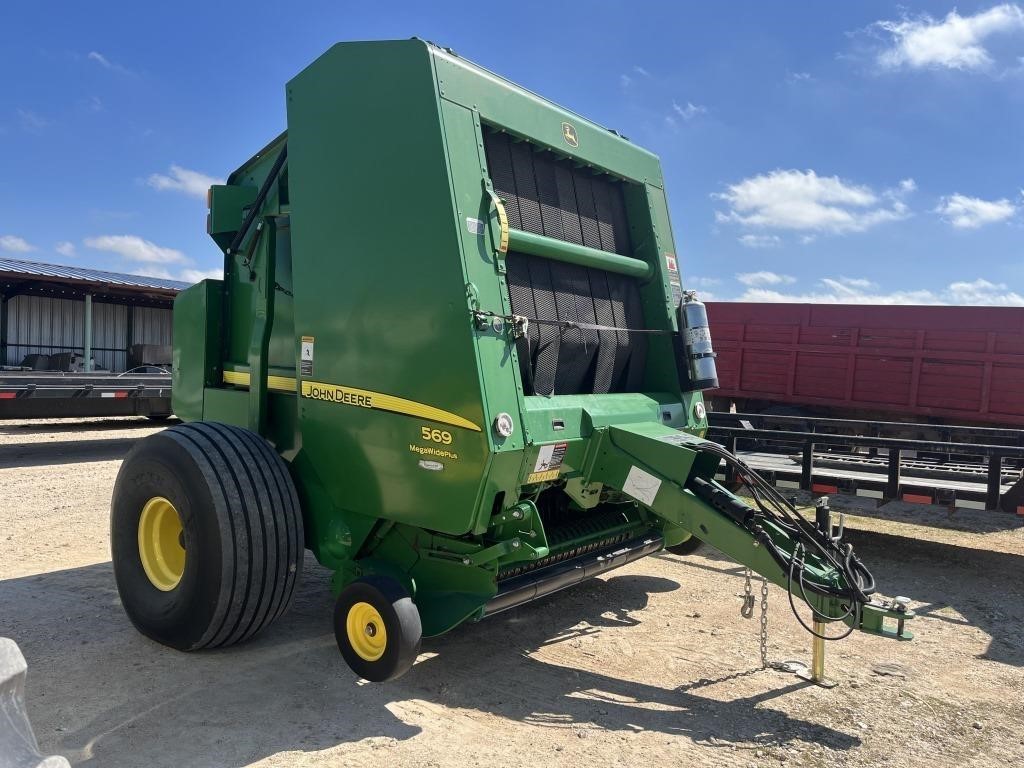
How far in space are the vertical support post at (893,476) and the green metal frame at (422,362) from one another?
2.30m

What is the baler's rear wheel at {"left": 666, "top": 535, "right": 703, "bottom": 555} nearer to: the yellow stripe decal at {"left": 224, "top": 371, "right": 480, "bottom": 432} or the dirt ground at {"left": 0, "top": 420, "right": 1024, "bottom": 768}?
the dirt ground at {"left": 0, "top": 420, "right": 1024, "bottom": 768}

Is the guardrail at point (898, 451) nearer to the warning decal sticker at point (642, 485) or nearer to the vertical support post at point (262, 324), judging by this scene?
the warning decal sticker at point (642, 485)

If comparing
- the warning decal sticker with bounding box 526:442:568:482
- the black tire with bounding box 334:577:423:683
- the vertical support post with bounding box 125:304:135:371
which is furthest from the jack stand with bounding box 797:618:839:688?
the vertical support post with bounding box 125:304:135:371

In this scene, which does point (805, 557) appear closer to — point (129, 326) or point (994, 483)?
point (994, 483)

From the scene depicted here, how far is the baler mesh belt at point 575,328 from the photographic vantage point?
3.87 m

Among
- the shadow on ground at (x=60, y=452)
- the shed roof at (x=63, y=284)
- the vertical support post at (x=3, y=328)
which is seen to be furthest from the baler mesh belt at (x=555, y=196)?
the vertical support post at (x=3, y=328)

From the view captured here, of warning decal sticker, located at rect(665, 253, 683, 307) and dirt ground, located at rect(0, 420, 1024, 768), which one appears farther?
warning decal sticker, located at rect(665, 253, 683, 307)

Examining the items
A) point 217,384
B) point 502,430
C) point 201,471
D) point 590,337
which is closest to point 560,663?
point 502,430

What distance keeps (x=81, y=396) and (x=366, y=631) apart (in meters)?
9.34

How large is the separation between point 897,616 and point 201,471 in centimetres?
310

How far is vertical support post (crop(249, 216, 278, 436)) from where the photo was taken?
431cm

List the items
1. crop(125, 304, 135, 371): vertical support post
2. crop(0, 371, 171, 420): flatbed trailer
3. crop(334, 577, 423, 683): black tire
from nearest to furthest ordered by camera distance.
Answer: crop(334, 577, 423, 683): black tire
crop(0, 371, 171, 420): flatbed trailer
crop(125, 304, 135, 371): vertical support post

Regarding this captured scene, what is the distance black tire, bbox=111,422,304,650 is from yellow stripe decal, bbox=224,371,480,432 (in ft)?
1.23

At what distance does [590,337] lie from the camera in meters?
4.23
